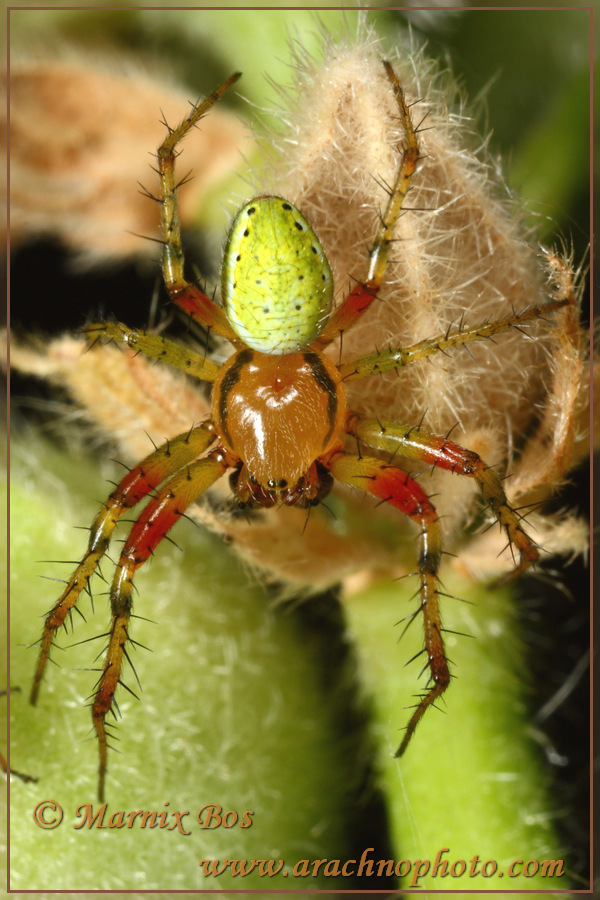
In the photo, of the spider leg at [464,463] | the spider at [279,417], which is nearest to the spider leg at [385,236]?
the spider at [279,417]

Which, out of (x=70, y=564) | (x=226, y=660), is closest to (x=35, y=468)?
(x=70, y=564)

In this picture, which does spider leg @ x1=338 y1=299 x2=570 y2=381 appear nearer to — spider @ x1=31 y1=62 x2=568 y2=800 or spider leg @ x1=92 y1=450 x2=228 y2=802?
spider @ x1=31 y1=62 x2=568 y2=800

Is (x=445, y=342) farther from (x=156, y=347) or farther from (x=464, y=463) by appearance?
(x=156, y=347)

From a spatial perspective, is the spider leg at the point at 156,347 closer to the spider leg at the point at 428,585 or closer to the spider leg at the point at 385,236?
the spider leg at the point at 385,236

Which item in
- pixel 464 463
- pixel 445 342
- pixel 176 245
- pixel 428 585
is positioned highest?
pixel 176 245

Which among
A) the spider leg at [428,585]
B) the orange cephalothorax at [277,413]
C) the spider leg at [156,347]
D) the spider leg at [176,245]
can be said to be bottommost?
the spider leg at [428,585]

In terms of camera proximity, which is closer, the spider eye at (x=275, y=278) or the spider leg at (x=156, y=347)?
the spider eye at (x=275, y=278)

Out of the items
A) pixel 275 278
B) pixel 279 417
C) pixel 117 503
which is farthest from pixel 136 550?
pixel 275 278
